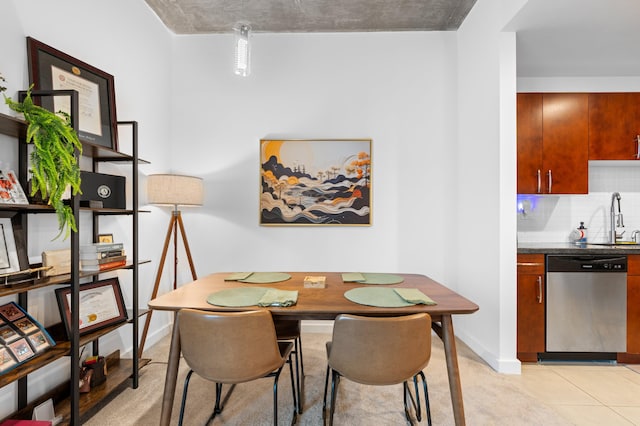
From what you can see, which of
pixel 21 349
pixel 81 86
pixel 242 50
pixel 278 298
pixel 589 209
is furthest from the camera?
pixel 589 209

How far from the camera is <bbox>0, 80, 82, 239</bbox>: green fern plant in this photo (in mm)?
1425

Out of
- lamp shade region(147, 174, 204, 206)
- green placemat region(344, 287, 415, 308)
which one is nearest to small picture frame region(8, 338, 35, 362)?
lamp shade region(147, 174, 204, 206)

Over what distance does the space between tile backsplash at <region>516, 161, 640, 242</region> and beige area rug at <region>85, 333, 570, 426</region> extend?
5.14 feet

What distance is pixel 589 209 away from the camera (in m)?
3.20

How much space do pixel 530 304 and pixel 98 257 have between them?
3.18m

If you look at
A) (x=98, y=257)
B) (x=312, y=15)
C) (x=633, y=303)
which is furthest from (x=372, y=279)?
(x=312, y=15)

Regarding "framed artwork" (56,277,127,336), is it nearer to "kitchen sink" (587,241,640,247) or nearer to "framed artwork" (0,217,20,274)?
"framed artwork" (0,217,20,274)

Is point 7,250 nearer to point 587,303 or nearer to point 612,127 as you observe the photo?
point 587,303

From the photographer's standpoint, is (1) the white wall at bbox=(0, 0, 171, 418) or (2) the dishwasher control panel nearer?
(1) the white wall at bbox=(0, 0, 171, 418)

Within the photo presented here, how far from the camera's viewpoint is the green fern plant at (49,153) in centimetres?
142

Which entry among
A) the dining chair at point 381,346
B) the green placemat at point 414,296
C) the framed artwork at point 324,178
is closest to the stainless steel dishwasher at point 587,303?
the green placemat at point 414,296

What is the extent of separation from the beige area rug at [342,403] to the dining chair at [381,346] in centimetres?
63

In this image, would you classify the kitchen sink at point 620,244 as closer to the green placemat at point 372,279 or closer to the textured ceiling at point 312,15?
the green placemat at point 372,279

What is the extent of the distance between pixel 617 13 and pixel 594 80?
3.79 ft
